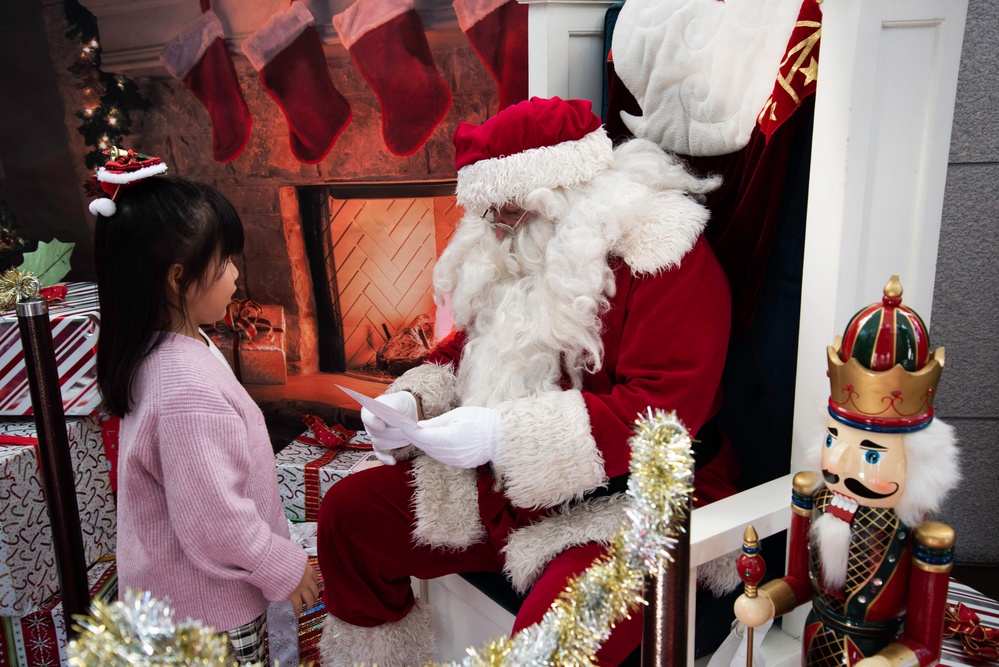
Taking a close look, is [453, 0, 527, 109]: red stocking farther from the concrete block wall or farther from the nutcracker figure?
the nutcracker figure

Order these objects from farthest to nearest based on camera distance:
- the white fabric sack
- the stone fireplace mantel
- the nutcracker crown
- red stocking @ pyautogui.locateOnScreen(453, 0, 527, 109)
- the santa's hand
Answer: the stone fireplace mantel, red stocking @ pyautogui.locateOnScreen(453, 0, 527, 109), the white fabric sack, the santa's hand, the nutcracker crown

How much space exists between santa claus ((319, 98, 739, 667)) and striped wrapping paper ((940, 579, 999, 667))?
388 millimetres

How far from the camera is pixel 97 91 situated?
3051 mm

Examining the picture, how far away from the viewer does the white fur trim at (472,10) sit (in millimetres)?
2457

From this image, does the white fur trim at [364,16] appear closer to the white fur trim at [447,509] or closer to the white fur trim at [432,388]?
the white fur trim at [432,388]

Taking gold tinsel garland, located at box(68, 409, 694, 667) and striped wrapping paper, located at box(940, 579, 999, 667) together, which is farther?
striped wrapping paper, located at box(940, 579, 999, 667)

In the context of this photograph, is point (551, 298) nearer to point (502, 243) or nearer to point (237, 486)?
point (502, 243)

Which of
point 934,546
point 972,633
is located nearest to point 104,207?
point 934,546

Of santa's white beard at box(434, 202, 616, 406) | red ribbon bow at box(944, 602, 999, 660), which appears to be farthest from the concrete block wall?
santa's white beard at box(434, 202, 616, 406)

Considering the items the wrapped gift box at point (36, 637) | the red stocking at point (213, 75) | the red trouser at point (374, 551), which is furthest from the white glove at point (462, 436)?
the red stocking at point (213, 75)

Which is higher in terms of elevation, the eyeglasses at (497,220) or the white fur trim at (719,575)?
the eyeglasses at (497,220)

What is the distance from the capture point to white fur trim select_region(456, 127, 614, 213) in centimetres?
156

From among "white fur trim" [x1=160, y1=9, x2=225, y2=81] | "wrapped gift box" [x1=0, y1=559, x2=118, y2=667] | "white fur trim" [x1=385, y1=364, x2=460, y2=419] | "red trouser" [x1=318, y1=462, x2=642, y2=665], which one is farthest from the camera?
"white fur trim" [x1=160, y1=9, x2=225, y2=81]

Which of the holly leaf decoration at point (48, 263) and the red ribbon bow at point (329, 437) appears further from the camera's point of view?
the red ribbon bow at point (329, 437)
